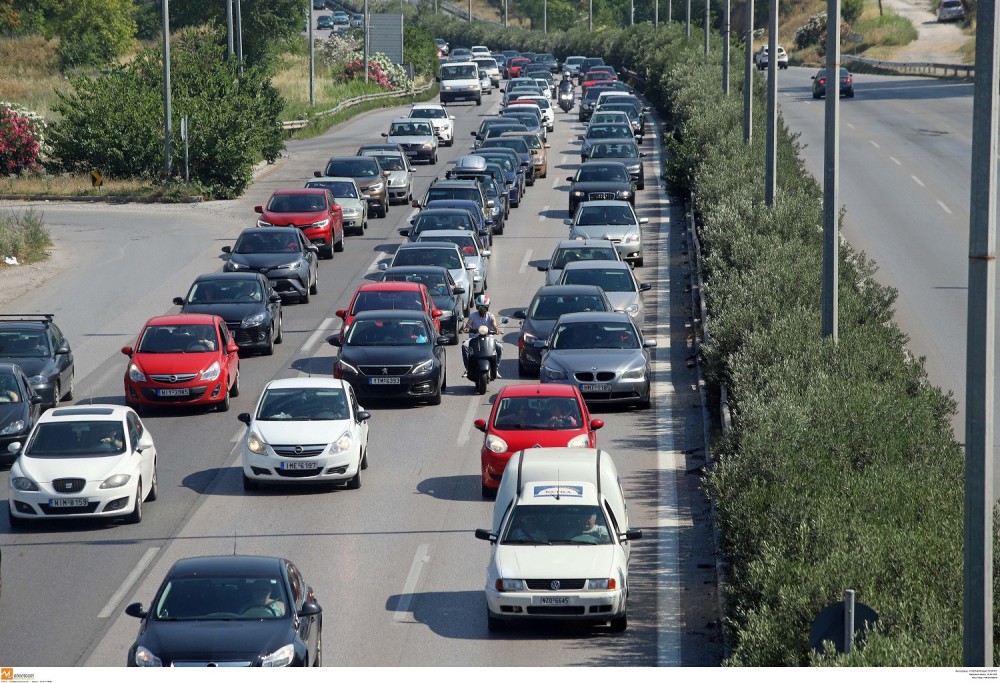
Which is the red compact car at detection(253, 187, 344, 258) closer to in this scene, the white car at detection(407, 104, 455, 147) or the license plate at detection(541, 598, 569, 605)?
the white car at detection(407, 104, 455, 147)

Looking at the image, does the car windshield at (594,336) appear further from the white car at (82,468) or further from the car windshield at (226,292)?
the white car at (82,468)

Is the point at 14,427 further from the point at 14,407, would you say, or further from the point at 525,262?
the point at 525,262

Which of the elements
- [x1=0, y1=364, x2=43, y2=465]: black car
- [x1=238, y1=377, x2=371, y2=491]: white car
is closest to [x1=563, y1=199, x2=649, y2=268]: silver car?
[x1=238, y1=377, x2=371, y2=491]: white car

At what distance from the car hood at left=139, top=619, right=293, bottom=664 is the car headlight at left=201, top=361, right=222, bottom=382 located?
12.4 metres

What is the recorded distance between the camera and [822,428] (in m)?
16.4

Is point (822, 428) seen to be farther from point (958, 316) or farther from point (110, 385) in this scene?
point (958, 316)

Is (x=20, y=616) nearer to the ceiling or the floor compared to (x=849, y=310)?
nearer to the floor

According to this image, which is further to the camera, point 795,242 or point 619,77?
point 619,77

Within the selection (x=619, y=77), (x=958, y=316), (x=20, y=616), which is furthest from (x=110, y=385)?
(x=619, y=77)

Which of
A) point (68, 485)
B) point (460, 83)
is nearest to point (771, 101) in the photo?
point (68, 485)

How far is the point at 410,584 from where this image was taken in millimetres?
16594

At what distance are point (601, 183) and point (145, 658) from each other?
3431 cm

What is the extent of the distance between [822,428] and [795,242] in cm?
1295

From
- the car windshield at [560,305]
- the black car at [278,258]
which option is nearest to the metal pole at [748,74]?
the black car at [278,258]
